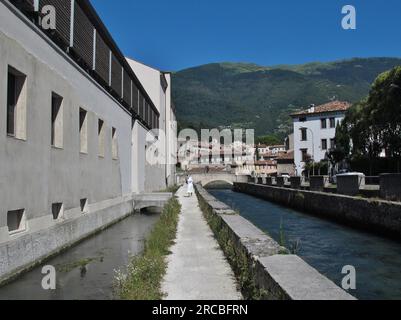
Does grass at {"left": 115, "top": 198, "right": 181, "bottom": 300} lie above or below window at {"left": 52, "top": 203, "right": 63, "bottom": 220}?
below

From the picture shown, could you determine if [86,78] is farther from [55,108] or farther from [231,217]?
[231,217]

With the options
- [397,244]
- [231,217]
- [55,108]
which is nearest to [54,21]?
[55,108]

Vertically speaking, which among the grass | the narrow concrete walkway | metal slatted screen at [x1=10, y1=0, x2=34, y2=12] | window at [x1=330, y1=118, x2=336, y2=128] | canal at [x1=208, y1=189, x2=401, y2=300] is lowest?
canal at [x1=208, y1=189, x2=401, y2=300]

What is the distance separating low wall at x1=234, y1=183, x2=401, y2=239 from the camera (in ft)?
51.4

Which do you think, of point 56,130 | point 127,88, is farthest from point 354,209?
point 127,88

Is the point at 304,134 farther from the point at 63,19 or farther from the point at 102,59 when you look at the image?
the point at 63,19

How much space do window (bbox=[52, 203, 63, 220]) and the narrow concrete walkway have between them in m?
3.74

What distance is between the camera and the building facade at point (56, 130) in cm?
973

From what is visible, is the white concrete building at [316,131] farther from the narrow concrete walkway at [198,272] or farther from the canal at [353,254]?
the narrow concrete walkway at [198,272]

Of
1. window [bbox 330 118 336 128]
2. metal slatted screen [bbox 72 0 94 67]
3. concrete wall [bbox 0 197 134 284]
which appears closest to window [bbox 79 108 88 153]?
metal slatted screen [bbox 72 0 94 67]

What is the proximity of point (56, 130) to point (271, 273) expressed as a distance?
10.1 metres

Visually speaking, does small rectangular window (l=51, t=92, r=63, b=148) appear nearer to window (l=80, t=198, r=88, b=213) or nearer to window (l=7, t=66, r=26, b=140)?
window (l=7, t=66, r=26, b=140)

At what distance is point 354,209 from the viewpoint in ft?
64.0

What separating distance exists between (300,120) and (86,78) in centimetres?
5982
